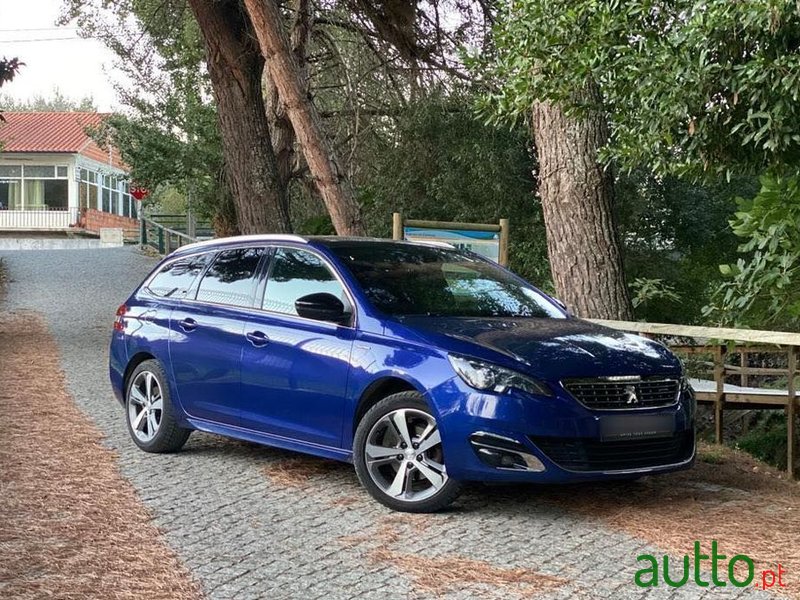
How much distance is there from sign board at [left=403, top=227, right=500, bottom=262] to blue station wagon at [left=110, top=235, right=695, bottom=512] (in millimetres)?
2347

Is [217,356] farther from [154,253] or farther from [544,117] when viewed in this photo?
[154,253]

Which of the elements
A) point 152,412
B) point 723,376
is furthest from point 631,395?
point 723,376

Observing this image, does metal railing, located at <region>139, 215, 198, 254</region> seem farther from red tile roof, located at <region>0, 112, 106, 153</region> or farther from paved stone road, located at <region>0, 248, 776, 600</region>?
paved stone road, located at <region>0, 248, 776, 600</region>

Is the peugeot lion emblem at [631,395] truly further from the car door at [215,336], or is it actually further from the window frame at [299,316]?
the car door at [215,336]

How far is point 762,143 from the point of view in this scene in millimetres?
7652

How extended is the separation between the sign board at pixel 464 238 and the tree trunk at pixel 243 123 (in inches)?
219

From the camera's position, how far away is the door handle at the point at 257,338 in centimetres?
770

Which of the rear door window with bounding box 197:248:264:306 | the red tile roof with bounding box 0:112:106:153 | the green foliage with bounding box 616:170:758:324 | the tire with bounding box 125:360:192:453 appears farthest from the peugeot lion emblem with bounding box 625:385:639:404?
the red tile roof with bounding box 0:112:106:153

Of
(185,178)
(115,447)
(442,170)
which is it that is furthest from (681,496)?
(185,178)

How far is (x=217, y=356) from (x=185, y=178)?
22.3 meters

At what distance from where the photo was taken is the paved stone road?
17.4ft

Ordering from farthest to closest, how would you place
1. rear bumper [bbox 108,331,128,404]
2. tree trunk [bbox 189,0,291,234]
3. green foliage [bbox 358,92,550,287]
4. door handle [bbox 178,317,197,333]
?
1. green foliage [bbox 358,92,550,287]
2. tree trunk [bbox 189,0,291,234]
3. rear bumper [bbox 108,331,128,404]
4. door handle [bbox 178,317,197,333]

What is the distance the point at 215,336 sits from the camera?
26.7 ft

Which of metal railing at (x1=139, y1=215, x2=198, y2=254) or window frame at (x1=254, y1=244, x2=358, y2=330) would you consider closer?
window frame at (x1=254, y1=244, x2=358, y2=330)
